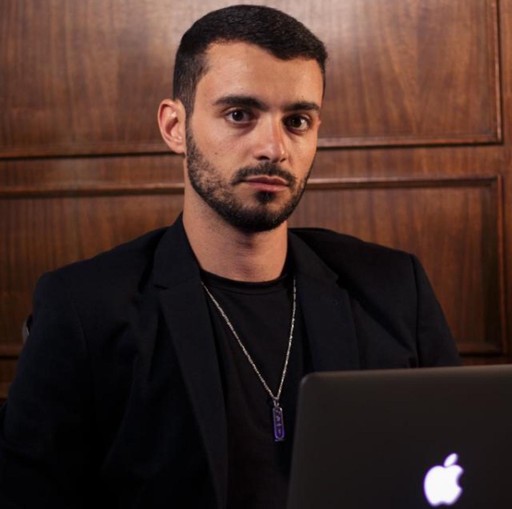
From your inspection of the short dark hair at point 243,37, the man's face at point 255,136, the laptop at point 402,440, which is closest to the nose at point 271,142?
the man's face at point 255,136

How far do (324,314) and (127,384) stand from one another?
1.13 ft

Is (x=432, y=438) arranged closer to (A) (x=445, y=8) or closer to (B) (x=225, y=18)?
(B) (x=225, y=18)

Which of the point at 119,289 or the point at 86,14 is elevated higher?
the point at 86,14

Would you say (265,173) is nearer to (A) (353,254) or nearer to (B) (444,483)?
(A) (353,254)

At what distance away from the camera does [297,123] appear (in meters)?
1.67

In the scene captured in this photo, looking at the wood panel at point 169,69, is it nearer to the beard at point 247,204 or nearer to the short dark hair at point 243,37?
the short dark hair at point 243,37

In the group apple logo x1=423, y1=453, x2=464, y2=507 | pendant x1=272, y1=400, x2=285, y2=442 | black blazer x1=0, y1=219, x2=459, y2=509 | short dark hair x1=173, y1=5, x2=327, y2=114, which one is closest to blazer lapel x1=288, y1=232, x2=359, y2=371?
black blazer x1=0, y1=219, x2=459, y2=509

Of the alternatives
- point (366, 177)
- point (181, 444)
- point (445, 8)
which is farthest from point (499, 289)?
point (181, 444)

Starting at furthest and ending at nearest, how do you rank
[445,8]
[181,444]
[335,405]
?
[445,8] → [181,444] → [335,405]

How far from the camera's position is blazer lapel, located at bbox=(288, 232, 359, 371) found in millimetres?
1636

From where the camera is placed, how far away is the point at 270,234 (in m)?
1.69

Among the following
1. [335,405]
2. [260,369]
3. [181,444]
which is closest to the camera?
[335,405]

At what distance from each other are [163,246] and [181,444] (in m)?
0.35

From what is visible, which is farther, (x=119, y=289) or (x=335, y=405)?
(x=119, y=289)
